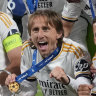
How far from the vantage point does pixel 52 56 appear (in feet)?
9.04

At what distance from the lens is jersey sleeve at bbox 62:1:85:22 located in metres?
3.01

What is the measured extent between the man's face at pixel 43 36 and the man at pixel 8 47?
0.22 metres

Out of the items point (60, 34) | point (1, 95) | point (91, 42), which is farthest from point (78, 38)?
point (1, 95)

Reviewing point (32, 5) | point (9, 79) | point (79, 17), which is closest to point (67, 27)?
point (79, 17)

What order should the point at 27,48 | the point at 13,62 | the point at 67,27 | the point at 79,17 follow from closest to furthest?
the point at 27,48 < the point at 13,62 < the point at 67,27 < the point at 79,17

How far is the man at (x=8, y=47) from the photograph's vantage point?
9.64 ft

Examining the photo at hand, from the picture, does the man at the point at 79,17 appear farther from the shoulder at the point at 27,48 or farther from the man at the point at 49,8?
the shoulder at the point at 27,48

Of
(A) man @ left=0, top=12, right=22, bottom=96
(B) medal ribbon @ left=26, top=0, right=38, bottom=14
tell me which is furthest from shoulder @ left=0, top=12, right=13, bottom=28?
(B) medal ribbon @ left=26, top=0, right=38, bottom=14

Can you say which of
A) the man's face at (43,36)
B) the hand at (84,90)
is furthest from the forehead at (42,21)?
the hand at (84,90)

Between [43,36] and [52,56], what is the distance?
157 mm

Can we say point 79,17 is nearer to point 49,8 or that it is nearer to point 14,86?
point 49,8

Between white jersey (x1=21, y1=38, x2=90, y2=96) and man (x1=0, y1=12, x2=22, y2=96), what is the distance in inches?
3.7

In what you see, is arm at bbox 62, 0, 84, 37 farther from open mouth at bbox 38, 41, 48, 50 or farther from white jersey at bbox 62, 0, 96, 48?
open mouth at bbox 38, 41, 48, 50

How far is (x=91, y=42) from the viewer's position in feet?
11.2
